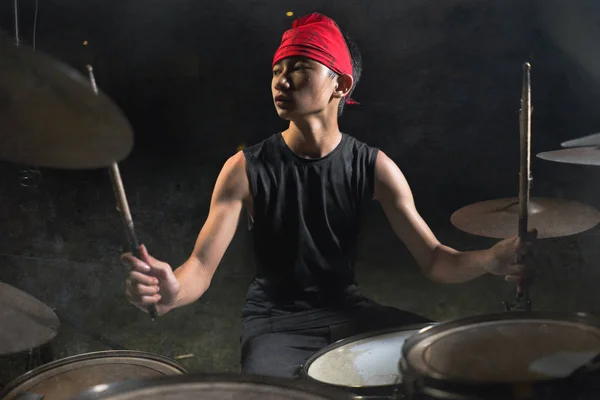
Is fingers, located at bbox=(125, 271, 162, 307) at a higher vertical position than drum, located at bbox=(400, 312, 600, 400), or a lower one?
higher

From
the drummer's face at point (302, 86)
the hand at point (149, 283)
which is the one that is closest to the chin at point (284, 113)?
the drummer's face at point (302, 86)

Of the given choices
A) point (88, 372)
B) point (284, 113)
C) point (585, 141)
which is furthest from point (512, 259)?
point (88, 372)

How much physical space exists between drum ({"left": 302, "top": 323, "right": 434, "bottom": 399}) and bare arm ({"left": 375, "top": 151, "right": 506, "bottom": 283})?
168 millimetres

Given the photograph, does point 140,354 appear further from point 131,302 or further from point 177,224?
point 177,224

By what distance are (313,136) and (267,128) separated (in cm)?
13

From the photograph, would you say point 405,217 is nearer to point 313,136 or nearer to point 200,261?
point 313,136

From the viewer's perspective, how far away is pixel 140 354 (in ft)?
6.11

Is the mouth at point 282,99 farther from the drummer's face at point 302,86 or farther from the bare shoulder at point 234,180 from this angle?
the bare shoulder at point 234,180

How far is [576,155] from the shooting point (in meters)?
1.71

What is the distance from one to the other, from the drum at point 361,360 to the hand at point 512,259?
0.26 m

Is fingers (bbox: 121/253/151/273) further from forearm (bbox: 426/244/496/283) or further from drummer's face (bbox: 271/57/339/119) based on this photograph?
forearm (bbox: 426/244/496/283)

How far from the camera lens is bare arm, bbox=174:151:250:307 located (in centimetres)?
181

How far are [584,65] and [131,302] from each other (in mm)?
1413

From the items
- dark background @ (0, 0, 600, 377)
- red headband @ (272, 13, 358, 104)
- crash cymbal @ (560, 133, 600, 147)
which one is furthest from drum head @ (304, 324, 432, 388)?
red headband @ (272, 13, 358, 104)
